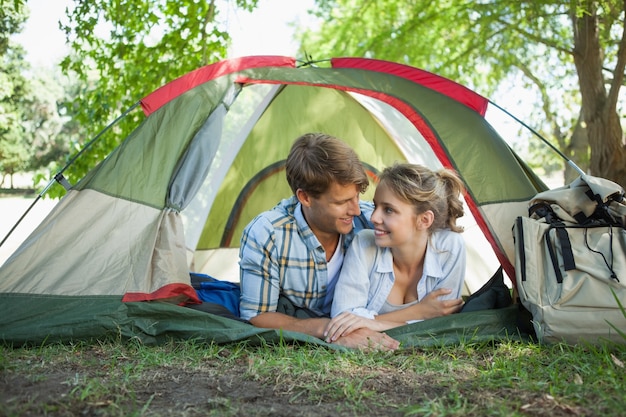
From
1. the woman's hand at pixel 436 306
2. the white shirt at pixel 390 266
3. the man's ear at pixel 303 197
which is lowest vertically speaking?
the woman's hand at pixel 436 306

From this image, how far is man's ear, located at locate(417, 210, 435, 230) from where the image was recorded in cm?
287

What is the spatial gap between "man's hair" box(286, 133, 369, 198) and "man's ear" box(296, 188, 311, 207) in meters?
0.02

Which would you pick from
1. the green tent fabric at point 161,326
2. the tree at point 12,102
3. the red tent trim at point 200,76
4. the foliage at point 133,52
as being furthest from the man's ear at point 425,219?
the tree at point 12,102

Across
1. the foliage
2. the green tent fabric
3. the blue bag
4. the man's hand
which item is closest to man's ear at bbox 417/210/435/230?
the green tent fabric

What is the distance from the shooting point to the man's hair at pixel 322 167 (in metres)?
2.72

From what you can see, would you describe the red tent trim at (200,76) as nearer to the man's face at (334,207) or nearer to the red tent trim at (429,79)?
the red tent trim at (429,79)

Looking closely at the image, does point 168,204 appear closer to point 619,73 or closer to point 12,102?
point 619,73

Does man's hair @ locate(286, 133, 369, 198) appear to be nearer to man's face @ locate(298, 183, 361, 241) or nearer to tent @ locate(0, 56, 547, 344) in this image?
man's face @ locate(298, 183, 361, 241)

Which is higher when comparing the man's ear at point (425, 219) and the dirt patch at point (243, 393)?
the man's ear at point (425, 219)

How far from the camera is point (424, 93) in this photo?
3.40 m

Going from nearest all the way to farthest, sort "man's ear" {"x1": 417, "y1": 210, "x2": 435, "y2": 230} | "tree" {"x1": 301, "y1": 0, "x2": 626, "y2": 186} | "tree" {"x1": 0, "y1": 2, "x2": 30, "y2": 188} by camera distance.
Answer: "man's ear" {"x1": 417, "y1": 210, "x2": 435, "y2": 230} → "tree" {"x1": 301, "y1": 0, "x2": 626, "y2": 186} → "tree" {"x1": 0, "y1": 2, "x2": 30, "y2": 188}

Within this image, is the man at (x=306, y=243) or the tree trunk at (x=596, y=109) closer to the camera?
the man at (x=306, y=243)

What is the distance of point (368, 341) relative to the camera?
2578 mm

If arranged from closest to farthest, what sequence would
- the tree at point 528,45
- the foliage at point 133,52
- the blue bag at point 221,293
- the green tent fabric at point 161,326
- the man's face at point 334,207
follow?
the green tent fabric at point 161,326
the man's face at point 334,207
the blue bag at point 221,293
the foliage at point 133,52
the tree at point 528,45
